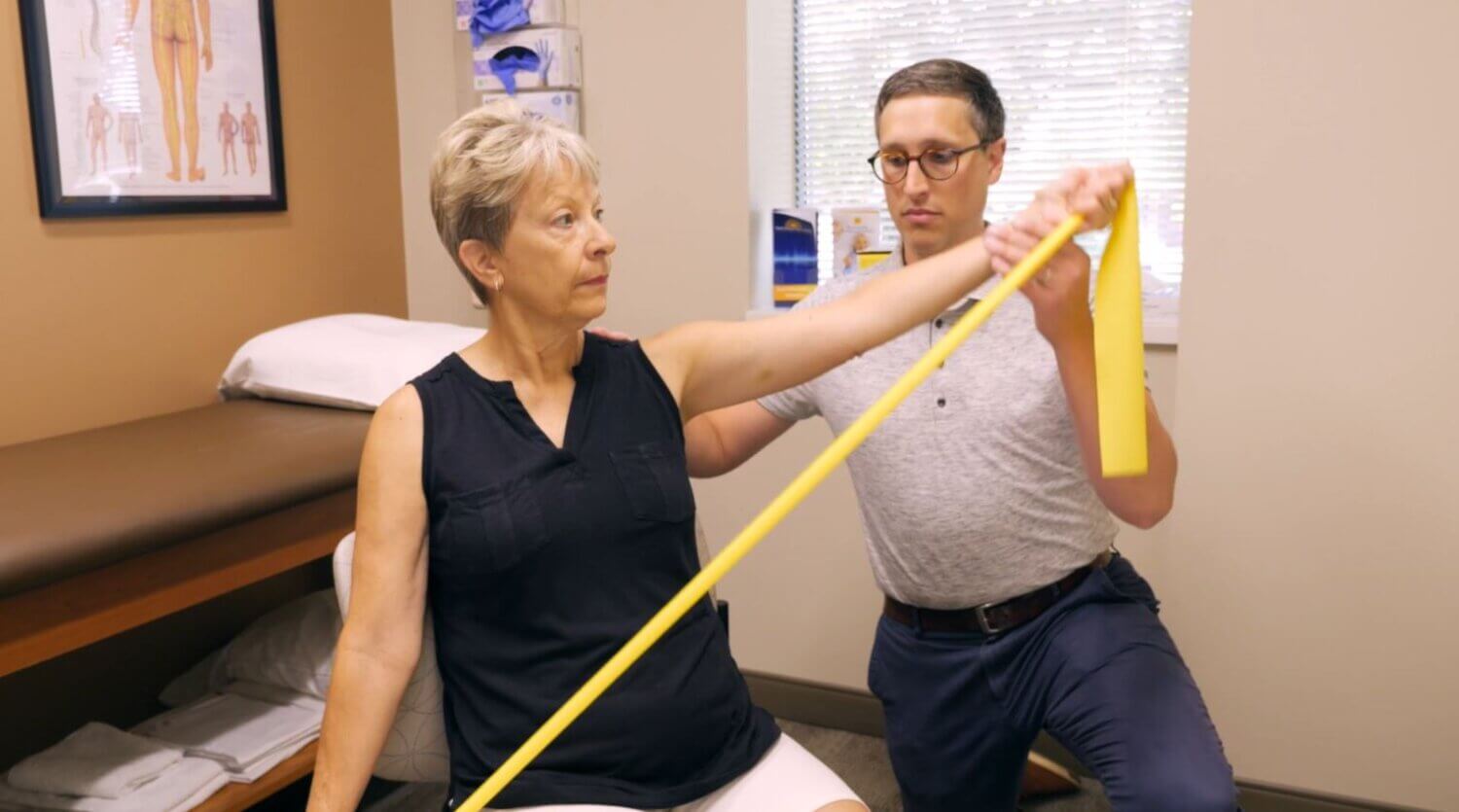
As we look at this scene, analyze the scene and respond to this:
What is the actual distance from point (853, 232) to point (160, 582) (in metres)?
1.63

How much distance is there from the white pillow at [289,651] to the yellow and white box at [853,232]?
1347 millimetres

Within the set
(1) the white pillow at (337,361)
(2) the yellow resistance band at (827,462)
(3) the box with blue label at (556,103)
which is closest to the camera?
(2) the yellow resistance band at (827,462)

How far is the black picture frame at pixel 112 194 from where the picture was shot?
7.15 ft

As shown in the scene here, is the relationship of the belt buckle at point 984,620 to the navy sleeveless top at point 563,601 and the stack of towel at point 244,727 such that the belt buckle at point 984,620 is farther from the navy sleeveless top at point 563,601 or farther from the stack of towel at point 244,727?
the stack of towel at point 244,727

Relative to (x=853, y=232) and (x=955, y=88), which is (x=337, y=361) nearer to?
(x=853, y=232)

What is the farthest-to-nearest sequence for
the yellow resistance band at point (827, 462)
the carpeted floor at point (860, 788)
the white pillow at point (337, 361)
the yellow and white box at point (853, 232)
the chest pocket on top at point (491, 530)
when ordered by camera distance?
the yellow and white box at point (853, 232), the carpeted floor at point (860, 788), the white pillow at point (337, 361), the chest pocket on top at point (491, 530), the yellow resistance band at point (827, 462)

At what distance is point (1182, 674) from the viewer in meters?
1.63

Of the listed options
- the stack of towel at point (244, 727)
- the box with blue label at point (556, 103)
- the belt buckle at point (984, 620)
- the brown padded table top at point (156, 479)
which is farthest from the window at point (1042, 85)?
the stack of towel at point (244, 727)

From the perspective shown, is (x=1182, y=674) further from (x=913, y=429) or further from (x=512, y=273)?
(x=512, y=273)

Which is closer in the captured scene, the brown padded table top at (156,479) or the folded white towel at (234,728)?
the brown padded table top at (156,479)

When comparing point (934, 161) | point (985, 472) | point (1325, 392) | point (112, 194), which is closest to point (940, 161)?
point (934, 161)

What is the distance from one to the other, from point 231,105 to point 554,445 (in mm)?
1589

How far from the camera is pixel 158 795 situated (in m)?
1.88

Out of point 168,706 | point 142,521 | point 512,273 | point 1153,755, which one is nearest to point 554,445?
point 512,273
